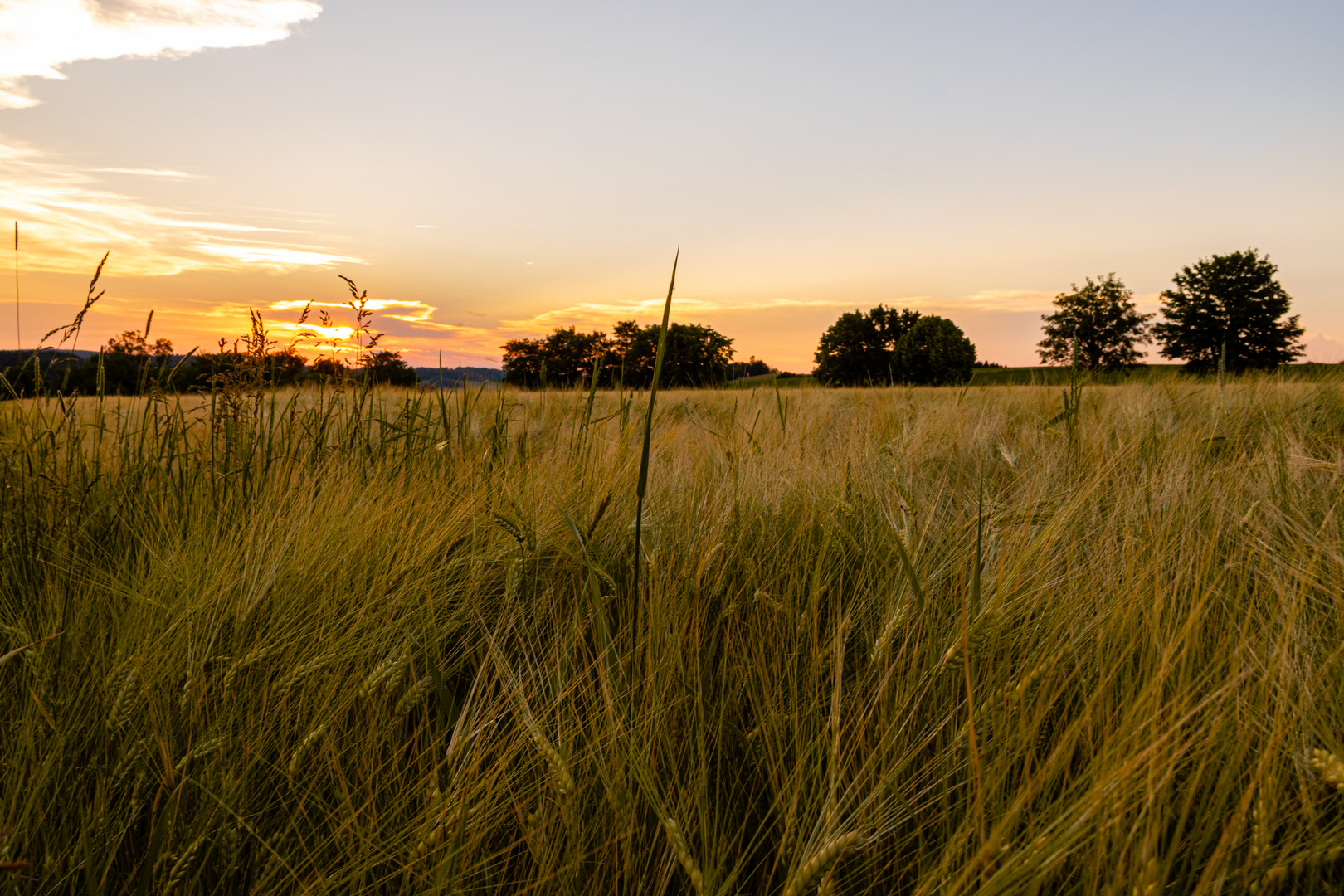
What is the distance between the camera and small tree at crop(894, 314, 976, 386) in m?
41.7

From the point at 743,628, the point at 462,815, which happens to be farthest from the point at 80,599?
the point at 743,628

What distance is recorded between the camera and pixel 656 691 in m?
0.90

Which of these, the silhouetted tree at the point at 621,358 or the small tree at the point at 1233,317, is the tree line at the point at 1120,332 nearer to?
the small tree at the point at 1233,317

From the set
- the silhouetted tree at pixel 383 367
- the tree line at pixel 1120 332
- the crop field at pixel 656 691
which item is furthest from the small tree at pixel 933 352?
the crop field at pixel 656 691

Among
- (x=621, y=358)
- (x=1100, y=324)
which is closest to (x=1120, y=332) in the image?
(x=1100, y=324)

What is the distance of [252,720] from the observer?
0.80 meters

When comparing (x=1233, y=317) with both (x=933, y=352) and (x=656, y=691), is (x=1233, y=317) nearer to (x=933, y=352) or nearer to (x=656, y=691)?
(x=933, y=352)

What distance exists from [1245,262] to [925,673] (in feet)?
177

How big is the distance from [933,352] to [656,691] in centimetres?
4501

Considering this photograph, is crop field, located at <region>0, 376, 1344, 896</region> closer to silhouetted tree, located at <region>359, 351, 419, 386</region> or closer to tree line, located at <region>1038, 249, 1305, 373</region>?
silhouetted tree, located at <region>359, 351, 419, 386</region>

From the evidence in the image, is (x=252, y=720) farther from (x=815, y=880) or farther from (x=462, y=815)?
(x=815, y=880)

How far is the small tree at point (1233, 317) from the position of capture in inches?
1517

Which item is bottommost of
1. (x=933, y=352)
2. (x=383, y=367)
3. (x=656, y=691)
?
(x=656, y=691)

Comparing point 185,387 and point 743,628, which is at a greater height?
point 185,387
